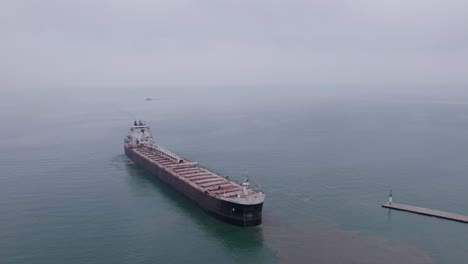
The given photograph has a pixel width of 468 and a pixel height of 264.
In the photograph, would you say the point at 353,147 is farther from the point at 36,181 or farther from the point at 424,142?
the point at 36,181

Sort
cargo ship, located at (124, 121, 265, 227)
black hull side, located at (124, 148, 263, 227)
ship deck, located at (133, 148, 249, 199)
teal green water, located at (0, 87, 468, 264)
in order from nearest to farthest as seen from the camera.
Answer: teal green water, located at (0, 87, 468, 264) < black hull side, located at (124, 148, 263, 227) < cargo ship, located at (124, 121, 265, 227) < ship deck, located at (133, 148, 249, 199)

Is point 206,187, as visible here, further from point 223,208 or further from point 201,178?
point 223,208

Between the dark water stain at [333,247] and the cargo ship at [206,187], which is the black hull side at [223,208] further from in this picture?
the dark water stain at [333,247]

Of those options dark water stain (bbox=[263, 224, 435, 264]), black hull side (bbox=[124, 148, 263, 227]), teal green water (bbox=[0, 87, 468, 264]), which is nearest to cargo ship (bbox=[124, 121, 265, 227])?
black hull side (bbox=[124, 148, 263, 227])

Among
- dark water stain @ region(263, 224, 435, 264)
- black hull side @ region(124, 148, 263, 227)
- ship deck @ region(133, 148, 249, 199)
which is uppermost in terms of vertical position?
ship deck @ region(133, 148, 249, 199)

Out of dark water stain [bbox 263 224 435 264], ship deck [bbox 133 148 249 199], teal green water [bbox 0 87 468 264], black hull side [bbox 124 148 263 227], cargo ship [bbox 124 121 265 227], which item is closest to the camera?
dark water stain [bbox 263 224 435 264]

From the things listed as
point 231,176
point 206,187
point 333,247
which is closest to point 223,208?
point 206,187

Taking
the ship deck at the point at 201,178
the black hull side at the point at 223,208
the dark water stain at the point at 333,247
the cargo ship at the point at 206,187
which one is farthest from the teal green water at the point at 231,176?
the ship deck at the point at 201,178

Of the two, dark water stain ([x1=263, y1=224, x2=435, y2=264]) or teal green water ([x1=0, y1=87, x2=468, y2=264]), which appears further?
teal green water ([x1=0, y1=87, x2=468, y2=264])

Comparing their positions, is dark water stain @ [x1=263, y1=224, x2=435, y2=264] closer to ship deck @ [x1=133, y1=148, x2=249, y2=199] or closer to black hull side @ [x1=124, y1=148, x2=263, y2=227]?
black hull side @ [x1=124, y1=148, x2=263, y2=227]
